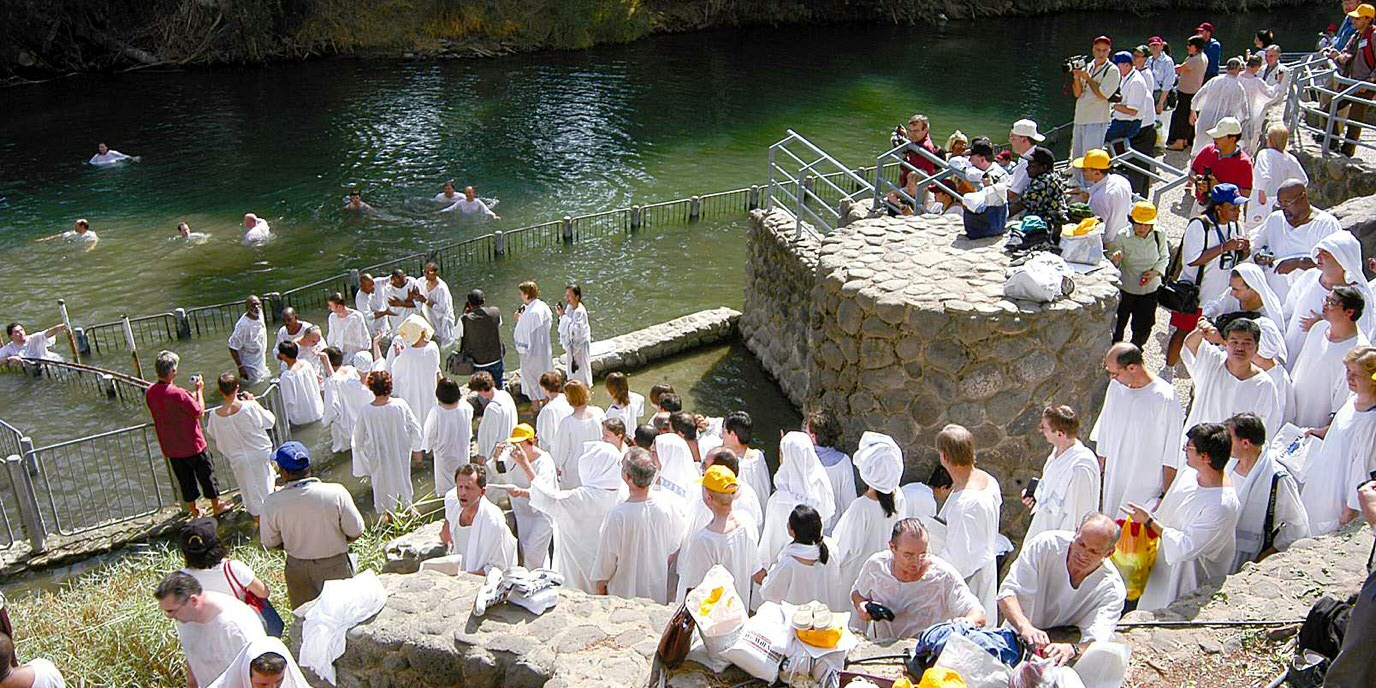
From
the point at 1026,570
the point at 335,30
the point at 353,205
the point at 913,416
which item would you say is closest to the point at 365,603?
the point at 1026,570

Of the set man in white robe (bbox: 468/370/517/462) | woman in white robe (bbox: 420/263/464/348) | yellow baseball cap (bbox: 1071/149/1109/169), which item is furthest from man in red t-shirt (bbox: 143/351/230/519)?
yellow baseball cap (bbox: 1071/149/1109/169)

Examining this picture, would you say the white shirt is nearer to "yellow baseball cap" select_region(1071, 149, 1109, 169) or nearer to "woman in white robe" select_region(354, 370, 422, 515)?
"yellow baseball cap" select_region(1071, 149, 1109, 169)

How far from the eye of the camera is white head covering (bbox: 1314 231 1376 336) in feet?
25.5

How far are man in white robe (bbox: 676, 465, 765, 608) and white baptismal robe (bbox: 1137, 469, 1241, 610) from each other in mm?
2213

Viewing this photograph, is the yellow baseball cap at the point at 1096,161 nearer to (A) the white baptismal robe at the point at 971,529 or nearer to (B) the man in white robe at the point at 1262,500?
(B) the man in white robe at the point at 1262,500

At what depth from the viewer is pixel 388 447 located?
9188 millimetres

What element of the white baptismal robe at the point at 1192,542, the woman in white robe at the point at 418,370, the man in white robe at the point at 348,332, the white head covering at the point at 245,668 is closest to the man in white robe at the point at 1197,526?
the white baptismal robe at the point at 1192,542

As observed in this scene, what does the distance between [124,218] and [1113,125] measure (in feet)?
55.7

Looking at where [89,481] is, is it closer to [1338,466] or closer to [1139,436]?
[1139,436]

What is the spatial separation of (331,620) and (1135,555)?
4418 millimetres

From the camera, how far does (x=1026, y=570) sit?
5.27 meters

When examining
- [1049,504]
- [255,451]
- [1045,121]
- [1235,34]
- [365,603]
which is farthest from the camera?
[1235,34]

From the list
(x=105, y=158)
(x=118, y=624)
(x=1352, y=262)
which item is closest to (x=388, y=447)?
(x=118, y=624)

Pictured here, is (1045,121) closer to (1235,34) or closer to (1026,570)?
(1235,34)
